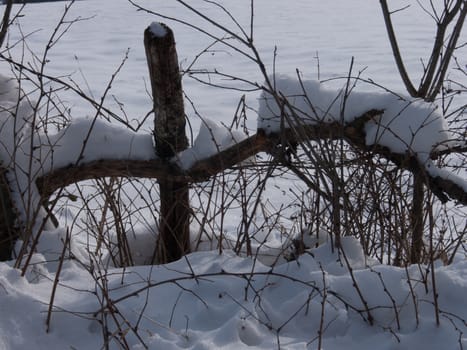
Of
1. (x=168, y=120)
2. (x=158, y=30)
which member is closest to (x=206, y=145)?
(x=168, y=120)

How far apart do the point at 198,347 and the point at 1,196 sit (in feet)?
4.36

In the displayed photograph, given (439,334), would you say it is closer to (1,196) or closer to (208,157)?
(208,157)

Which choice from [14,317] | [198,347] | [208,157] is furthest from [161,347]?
[208,157]

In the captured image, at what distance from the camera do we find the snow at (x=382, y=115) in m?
2.71

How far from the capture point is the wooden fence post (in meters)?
2.94

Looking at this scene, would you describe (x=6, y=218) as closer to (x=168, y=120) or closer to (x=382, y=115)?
(x=168, y=120)

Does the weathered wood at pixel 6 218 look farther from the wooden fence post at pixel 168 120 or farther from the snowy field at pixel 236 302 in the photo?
the wooden fence post at pixel 168 120

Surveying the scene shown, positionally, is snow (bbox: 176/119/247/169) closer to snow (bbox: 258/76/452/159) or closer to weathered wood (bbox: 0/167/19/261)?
snow (bbox: 258/76/452/159)

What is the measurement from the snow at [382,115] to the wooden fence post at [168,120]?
430 mm

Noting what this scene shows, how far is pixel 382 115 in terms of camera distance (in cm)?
277

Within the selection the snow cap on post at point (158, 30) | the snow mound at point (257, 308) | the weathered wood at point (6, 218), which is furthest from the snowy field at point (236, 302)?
the snow cap on post at point (158, 30)

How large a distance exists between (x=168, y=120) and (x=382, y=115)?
39.0 inches

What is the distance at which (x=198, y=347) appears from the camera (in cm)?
206

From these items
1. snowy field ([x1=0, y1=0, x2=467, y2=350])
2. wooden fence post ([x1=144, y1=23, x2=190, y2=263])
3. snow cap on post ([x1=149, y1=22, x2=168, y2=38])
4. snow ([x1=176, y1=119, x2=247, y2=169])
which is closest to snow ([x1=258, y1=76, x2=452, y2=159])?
snowy field ([x1=0, y1=0, x2=467, y2=350])
